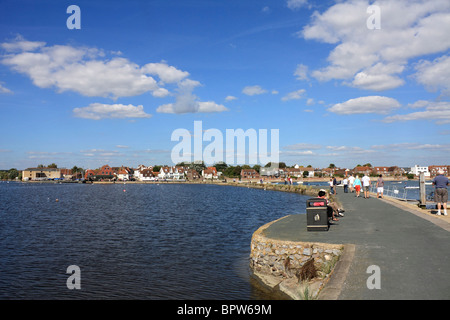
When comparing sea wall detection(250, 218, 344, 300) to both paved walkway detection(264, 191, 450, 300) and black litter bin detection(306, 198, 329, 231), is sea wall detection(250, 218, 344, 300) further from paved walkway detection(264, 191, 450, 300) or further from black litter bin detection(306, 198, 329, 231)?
black litter bin detection(306, 198, 329, 231)

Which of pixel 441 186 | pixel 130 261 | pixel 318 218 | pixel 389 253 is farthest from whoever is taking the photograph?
pixel 441 186

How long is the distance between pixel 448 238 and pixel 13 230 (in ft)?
94.6

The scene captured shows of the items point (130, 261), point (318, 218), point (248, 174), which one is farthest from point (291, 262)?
point (248, 174)

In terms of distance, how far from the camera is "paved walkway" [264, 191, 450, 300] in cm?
736

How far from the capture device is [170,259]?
54.7 ft

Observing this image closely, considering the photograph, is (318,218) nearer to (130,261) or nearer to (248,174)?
(130,261)

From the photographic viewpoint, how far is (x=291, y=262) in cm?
1160

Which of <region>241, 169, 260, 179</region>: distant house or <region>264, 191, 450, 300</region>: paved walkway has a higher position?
<region>241, 169, 260, 179</region>: distant house

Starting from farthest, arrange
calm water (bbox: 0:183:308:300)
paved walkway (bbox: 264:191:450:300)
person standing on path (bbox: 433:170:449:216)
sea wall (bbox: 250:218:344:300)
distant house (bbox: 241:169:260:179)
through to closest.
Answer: distant house (bbox: 241:169:260:179) < person standing on path (bbox: 433:170:449:216) < calm water (bbox: 0:183:308:300) < sea wall (bbox: 250:218:344:300) < paved walkway (bbox: 264:191:450:300)

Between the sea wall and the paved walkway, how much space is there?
0.58m

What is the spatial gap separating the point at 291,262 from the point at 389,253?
3056mm

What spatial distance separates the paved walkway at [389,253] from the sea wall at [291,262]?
0.58m

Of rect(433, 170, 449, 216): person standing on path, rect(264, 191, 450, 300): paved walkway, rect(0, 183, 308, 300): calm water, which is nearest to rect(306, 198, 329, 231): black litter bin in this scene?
rect(264, 191, 450, 300): paved walkway
